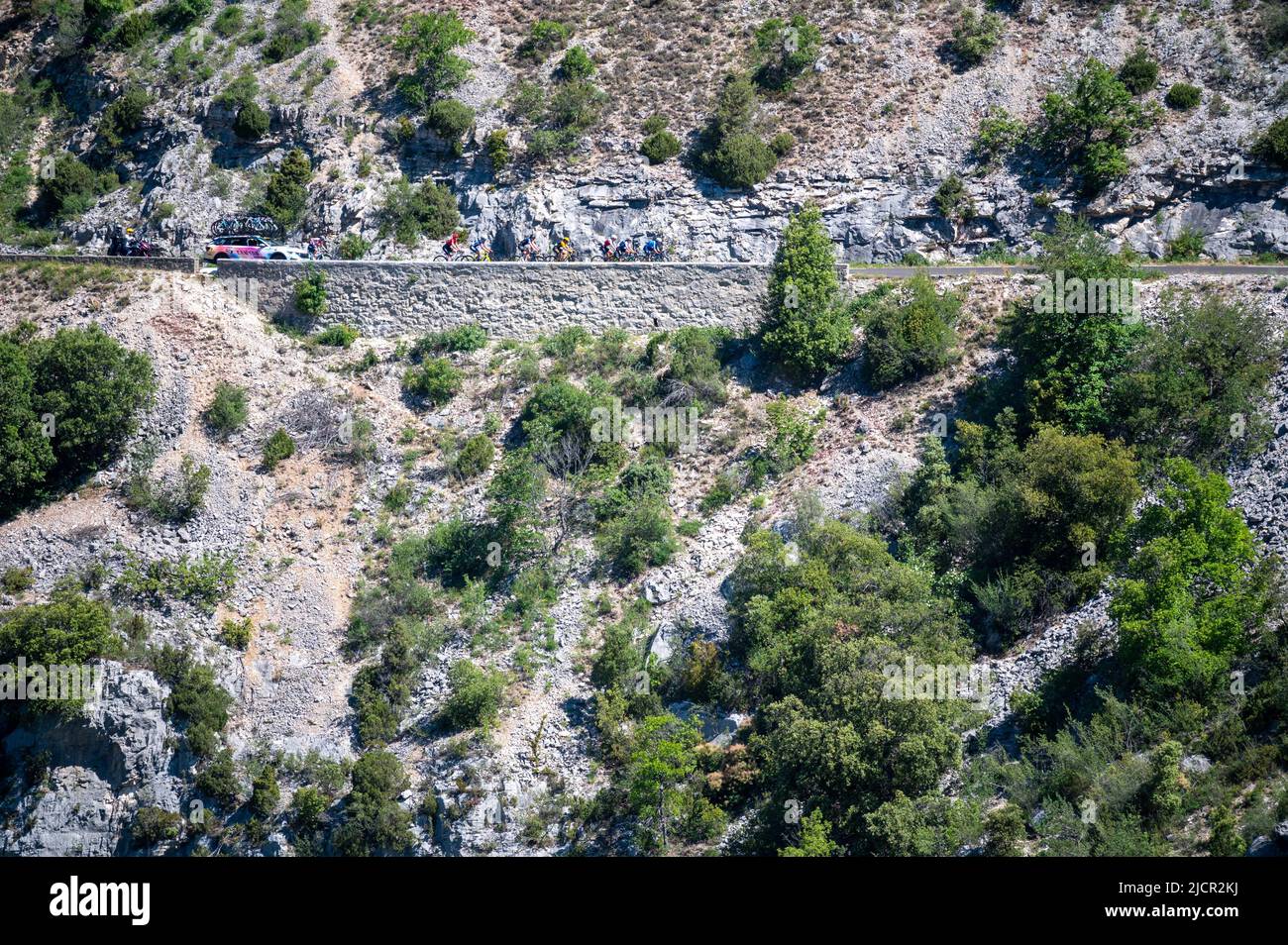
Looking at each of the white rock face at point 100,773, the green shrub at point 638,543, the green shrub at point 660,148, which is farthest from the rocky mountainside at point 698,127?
the white rock face at point 100,773

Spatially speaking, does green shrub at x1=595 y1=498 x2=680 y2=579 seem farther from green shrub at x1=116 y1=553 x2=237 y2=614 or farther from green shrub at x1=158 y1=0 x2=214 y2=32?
green shrub at x1=158 y1=0 x2=214 y2=32

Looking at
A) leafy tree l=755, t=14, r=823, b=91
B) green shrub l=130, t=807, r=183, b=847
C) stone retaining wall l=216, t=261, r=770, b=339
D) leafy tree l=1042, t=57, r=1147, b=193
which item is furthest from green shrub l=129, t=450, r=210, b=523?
leafy tree l=1042, t=57, r=1147, b=193

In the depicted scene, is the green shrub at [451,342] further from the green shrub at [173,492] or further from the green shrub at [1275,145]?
the green shrub at [1275,145]

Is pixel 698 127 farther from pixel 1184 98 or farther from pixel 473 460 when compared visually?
pixel 473 460

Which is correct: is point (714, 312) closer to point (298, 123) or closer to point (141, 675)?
point (298, 123)

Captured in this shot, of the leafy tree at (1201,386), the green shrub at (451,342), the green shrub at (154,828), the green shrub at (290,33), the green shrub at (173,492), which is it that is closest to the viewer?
the green shrub at (154,828)
